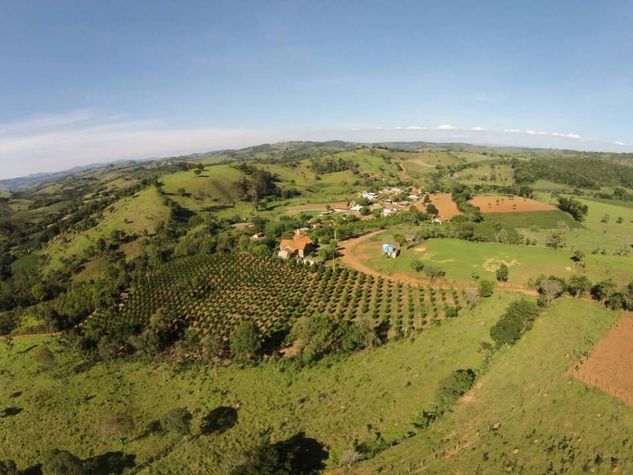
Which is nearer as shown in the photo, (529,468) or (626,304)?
(529,468)

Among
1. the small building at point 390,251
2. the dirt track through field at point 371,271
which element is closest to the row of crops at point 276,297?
the dirt track through field at point 371,271

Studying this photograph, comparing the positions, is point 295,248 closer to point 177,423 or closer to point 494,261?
point 494,261

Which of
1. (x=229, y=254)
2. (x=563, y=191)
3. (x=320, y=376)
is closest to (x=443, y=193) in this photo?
(x=563, y=191)

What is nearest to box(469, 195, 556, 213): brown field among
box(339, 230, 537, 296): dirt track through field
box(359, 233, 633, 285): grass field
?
box(359, 233, 633, 285): grass field

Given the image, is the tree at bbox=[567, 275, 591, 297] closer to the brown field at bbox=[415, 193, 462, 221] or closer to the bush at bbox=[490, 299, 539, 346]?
the bush at bbox=[490, 299, 539, 346]

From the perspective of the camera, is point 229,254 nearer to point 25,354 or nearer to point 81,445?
point 25,354

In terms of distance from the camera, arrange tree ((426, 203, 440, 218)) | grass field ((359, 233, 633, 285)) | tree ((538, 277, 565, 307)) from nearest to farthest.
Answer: tree ((538, 277, 565, 307)) → grass field ((359, 233, 633, 285)) → tree ((426, 203, 440, 218))

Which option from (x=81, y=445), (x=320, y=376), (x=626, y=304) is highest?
(x=626, y=304)
